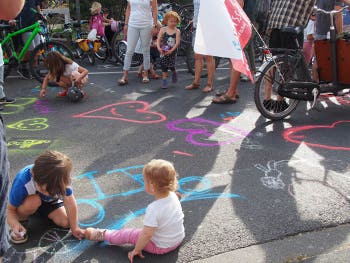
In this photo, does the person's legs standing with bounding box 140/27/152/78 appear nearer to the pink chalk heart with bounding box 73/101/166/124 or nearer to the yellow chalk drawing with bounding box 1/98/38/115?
the pink chalk heart with bounding box 73/101/166/124

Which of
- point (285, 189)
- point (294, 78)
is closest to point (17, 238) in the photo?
point (285, 189)

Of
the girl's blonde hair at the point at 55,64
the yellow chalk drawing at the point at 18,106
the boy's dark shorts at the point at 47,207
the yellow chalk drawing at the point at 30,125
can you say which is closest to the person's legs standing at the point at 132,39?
the girl's blonde hair at the point at 55,64

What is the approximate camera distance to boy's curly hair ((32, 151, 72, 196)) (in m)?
2.65

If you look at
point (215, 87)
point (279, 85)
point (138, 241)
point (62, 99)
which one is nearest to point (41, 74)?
point (62, 99)

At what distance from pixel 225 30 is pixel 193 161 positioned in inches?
52.1

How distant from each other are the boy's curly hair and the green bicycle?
4733 millimetres

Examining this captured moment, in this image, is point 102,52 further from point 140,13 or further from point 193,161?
point 193,161

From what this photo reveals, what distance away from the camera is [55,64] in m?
6.02

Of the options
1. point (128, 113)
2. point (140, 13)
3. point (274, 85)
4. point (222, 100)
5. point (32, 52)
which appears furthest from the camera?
point (32, 52)

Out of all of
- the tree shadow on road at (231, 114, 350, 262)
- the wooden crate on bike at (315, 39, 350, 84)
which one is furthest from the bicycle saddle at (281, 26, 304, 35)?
the tree shadow on road at (231, 114, 350, 262)

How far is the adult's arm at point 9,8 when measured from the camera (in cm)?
133

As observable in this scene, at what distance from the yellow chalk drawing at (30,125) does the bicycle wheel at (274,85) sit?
2545 mm

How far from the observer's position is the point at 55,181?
2.65 m

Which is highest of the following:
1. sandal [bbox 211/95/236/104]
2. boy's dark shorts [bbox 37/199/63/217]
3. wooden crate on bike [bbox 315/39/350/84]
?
wooden crate on bike [bbox 315/39/350/84]
